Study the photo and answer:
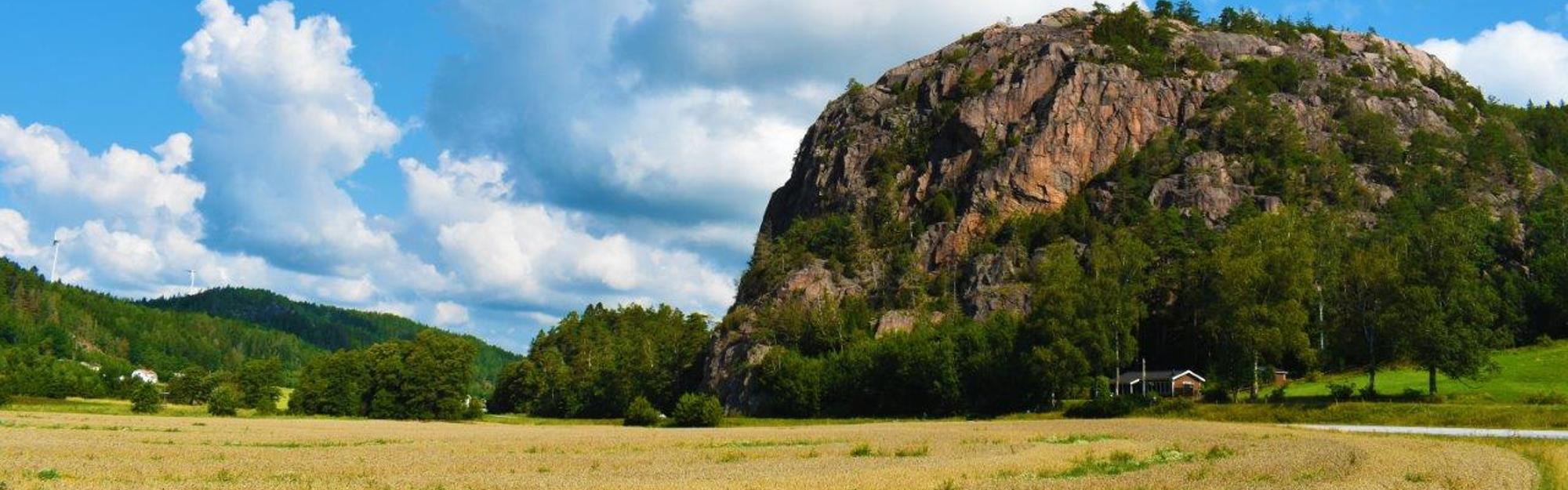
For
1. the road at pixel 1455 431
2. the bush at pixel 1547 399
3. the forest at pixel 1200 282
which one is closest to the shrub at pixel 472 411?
the forest at pixel 1200 282

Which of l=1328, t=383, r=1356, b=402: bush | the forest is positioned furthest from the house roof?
l=1328, t=383, r=1356, b=402: bush

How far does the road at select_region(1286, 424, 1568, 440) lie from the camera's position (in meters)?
55.1

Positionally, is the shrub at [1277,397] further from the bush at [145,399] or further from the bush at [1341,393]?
the bush at [145,399]

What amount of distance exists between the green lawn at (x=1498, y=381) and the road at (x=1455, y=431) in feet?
50.2

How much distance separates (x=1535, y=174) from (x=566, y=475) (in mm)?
203585

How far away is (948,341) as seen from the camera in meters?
115

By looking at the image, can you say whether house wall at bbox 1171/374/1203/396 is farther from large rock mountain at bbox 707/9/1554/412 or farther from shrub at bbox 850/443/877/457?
shrub at bbox 850/443/877/457

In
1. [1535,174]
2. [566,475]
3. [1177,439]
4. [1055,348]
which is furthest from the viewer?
[1535,174]

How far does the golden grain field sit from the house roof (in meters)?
57.7

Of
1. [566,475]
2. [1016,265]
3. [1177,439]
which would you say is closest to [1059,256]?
[1016,265]

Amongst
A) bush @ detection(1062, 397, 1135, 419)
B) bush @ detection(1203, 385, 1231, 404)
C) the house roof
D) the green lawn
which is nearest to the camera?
the green lawn

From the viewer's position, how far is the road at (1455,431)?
181 feet

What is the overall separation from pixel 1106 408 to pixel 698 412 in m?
42.8

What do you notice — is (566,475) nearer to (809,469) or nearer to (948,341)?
(809,469)
